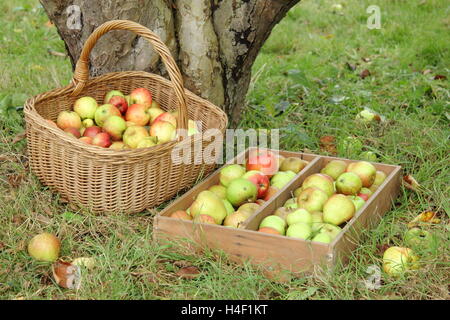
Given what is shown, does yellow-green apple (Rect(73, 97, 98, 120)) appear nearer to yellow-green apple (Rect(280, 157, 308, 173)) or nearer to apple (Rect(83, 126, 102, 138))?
apple (Rect(83, 126, 102, 138))

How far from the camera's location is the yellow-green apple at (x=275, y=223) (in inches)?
102

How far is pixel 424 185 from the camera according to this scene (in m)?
3.12

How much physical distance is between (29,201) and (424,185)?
6.29 feet

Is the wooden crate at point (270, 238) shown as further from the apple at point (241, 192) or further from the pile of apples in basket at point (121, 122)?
the pile of apples in basket at point (121, 122)

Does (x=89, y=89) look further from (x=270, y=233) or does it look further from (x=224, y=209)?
(x=270, y=233)

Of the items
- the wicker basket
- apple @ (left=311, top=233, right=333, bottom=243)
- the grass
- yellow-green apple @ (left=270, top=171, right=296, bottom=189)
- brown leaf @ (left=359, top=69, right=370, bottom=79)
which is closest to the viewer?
the grass

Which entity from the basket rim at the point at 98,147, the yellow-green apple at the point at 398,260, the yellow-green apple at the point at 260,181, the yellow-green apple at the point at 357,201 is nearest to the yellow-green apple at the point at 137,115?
the basket rim at the point at 98,147

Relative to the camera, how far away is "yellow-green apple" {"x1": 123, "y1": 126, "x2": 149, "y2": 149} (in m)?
2.97

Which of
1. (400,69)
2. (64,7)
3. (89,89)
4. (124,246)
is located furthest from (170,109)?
(400,69)

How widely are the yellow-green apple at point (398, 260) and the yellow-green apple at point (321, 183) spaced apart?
491mm

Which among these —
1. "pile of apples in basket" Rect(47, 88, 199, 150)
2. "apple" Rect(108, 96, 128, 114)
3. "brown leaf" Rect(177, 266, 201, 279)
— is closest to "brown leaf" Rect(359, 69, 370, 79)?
"pile of apples in basket" Rect(47, 88, 199, 150)

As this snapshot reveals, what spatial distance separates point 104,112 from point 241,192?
84cm

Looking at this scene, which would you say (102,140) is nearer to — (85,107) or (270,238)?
(85,107)

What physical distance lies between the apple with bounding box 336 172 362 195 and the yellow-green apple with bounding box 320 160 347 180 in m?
0.15
